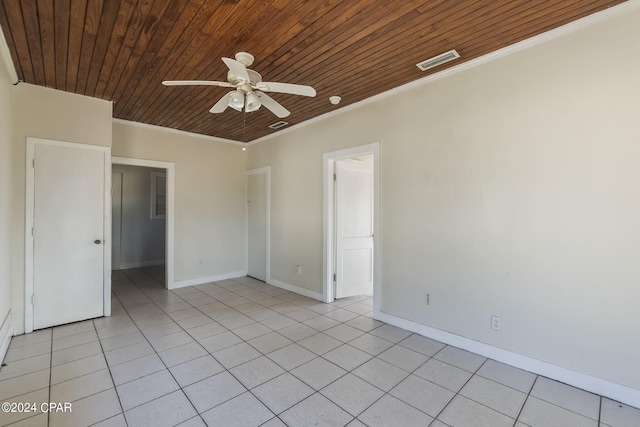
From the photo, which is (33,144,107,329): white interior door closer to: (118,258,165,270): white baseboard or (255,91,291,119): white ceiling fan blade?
(255,91,291,119): white ceiling fan blade

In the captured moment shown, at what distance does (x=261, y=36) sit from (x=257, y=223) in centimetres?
363

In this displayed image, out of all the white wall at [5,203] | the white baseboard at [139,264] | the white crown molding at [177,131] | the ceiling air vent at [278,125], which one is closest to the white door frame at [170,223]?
the white crown molding at [177,131]

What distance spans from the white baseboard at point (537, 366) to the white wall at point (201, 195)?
3.51 meters

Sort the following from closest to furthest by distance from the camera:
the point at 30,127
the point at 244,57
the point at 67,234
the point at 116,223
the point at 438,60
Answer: the point at 244,57 → the point at 438,60 → the point at 30,127 → the point at 67,234 → the point at 116,223

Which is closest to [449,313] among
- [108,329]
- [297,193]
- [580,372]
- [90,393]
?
[580,372]

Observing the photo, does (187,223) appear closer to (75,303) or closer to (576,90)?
(75,303)

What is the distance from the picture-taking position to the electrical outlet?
2506mm

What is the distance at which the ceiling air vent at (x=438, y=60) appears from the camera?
2.47 meters

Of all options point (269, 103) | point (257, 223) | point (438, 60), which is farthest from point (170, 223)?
point (438, 60)

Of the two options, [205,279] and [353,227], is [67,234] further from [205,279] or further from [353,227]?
[353,227]

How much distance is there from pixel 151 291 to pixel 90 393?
280 centimetres

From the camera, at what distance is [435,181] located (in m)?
2.90

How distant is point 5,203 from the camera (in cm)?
266

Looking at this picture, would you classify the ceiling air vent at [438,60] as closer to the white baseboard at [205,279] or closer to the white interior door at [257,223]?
the white interior door at [257,223]
